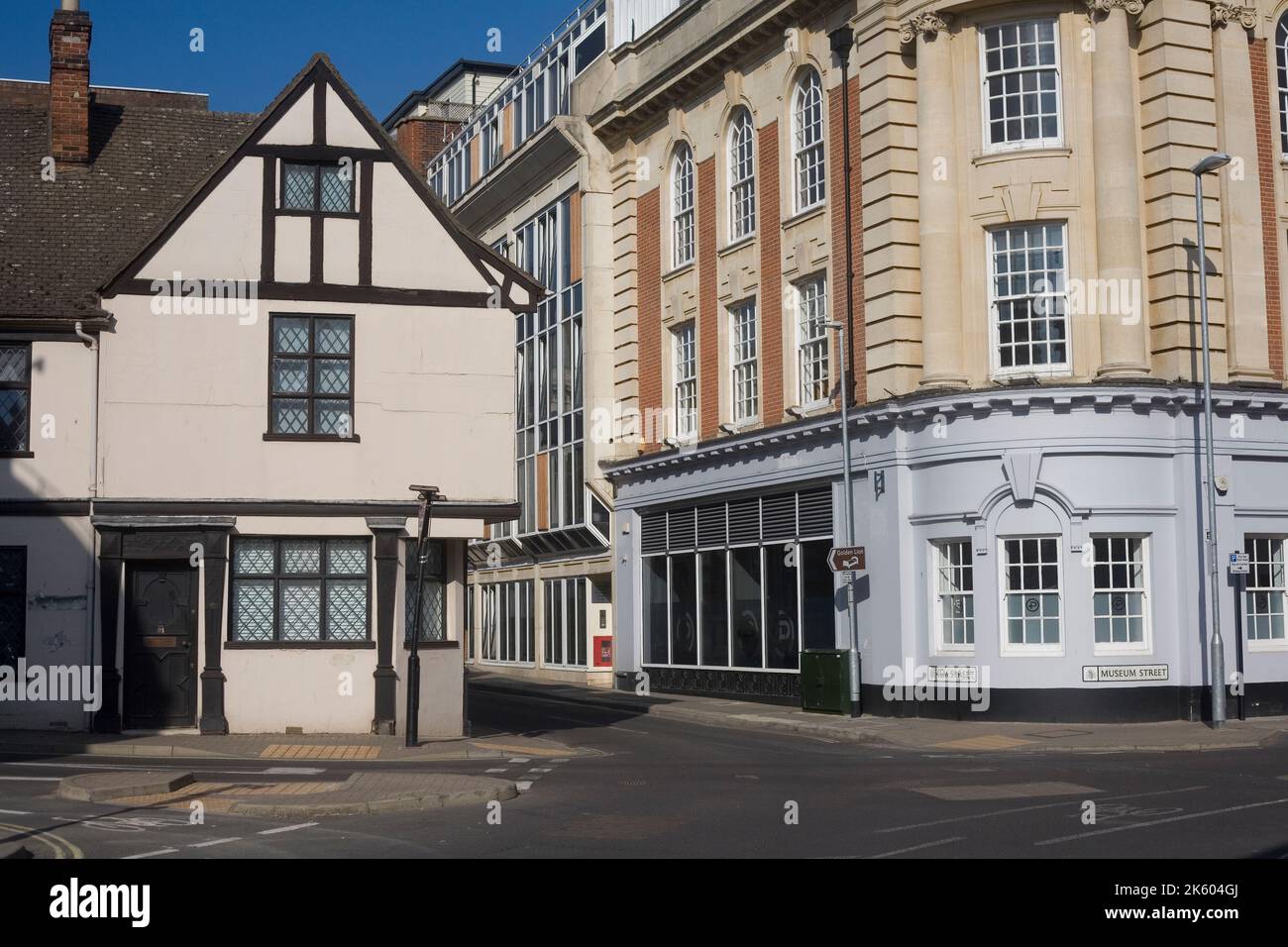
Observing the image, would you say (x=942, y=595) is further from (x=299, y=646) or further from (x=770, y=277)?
(x=299, y=646)

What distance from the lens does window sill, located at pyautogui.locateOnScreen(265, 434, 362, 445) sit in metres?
23.2

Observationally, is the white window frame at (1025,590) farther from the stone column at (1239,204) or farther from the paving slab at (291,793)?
the paving slab at (291,793)

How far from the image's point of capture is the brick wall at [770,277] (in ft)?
107

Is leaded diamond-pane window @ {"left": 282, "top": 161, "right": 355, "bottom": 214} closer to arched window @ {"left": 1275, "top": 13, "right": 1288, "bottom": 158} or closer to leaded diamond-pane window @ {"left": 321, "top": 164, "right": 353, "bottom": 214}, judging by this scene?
leaded diamond-pane window @ {"left": 321, "top": 164, "right": 353, "bottom": 214}

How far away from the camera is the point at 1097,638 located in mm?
26359

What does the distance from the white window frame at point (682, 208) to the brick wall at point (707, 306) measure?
61 cm

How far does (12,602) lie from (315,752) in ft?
18.6

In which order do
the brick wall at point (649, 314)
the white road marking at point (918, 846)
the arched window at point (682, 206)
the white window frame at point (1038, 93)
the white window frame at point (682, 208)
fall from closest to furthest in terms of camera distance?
1. the white road marking at point (918, 846)
2. the white window frame at point (1038, 93)
3. the white window frame at point (682, 208)
4. the arched window at point (682, 206)
5. the brick wall at point (649, 314)

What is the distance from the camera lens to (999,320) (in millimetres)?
27516

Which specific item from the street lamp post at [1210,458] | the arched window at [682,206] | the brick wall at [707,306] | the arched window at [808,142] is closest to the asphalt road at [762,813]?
the street lamp post at [1210,458]

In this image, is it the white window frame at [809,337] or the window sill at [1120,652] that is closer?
the window sill at [1120,652]

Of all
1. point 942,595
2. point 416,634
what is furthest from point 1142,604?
point 416,634
